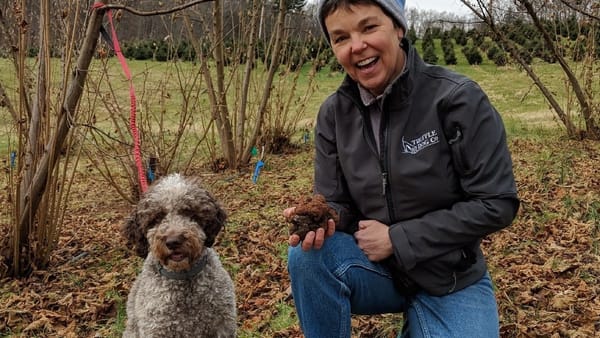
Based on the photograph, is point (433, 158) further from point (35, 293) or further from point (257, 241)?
point (35, 293)

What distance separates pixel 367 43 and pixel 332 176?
68 centimetres

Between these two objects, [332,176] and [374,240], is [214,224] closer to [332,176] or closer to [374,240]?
[332,176]

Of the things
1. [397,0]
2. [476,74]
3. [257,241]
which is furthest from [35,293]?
[476,74]

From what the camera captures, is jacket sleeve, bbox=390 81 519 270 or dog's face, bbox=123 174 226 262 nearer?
jacket sleeve, bbox=390 81 519 270

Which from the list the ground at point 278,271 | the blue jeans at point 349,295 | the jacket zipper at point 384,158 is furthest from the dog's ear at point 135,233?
the jacket zipper at point 384,158

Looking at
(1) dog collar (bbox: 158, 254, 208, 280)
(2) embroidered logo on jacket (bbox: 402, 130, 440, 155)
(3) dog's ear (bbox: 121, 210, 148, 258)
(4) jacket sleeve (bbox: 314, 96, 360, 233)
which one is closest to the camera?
(2) embroidered logo on jacket (bbox: 402, 130, 440, 155)

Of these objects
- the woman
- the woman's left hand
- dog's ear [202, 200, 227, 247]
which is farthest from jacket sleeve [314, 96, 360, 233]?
dog's ear [202, 200, 227, 247]

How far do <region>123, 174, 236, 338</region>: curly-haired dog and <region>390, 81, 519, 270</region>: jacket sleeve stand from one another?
3.77 feet

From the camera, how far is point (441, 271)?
2.27m

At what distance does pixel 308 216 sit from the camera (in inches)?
88.6

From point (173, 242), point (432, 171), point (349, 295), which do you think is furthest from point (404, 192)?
point (173, 242)

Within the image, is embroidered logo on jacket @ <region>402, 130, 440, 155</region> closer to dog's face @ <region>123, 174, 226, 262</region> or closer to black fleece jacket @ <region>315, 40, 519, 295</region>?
black fleece jacket @ <region>315, 40, 519, 295</region>

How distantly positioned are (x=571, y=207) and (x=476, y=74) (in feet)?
55.6

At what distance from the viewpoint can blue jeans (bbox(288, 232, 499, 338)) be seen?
230 cm
